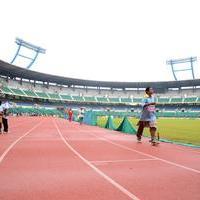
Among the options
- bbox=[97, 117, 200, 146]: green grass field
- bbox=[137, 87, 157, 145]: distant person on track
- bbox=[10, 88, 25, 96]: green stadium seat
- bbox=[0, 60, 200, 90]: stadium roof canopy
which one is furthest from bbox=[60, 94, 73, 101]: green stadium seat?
bbox=[137, 87, 157, 145]: distant person on track

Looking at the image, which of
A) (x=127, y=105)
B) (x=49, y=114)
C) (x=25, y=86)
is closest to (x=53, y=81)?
(x=25, y=86)

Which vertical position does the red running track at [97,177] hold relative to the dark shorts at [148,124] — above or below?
below

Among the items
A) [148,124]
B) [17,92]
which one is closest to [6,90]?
[17,92]

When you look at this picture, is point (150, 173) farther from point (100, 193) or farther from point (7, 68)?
point (7, 68)

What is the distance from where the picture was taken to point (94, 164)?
6.85 metres

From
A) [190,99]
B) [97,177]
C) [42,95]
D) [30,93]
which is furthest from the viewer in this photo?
[190,99]

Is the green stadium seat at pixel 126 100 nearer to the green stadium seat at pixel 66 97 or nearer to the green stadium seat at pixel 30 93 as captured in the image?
the green stadium seat at pixel 66 97

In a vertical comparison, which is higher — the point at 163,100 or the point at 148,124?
the point at 163,100

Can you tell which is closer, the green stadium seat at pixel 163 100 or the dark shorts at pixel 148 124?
the dark shorts at pixel 148 124

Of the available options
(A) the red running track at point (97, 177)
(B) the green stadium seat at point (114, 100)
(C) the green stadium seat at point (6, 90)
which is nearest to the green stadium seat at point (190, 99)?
(B) the green stadium seat at point (114, 100)

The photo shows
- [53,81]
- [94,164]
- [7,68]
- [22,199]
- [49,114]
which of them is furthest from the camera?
[53,81]

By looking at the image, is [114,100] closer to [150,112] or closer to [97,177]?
[150,112]

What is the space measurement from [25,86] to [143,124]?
6399 cm

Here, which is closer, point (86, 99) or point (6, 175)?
point (6, 175)
